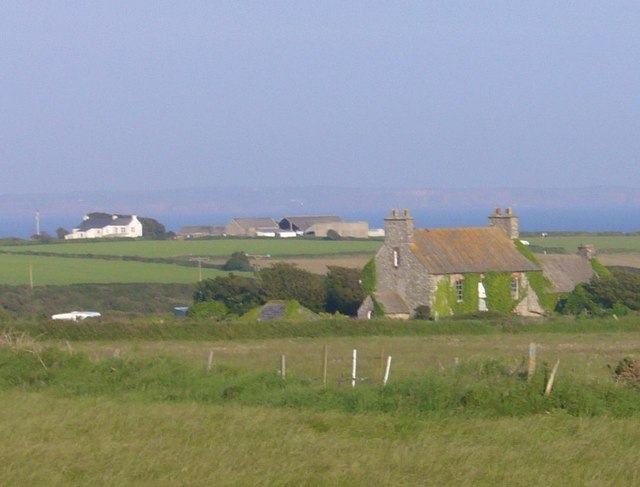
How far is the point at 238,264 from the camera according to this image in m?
83.8

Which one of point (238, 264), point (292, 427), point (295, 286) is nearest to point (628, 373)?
point (292, 427)

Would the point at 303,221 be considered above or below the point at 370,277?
below

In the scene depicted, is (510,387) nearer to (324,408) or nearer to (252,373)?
(324,408)

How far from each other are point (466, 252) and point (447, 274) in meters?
2.10

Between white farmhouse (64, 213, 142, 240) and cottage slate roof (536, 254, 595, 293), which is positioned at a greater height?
cottage slate roof (536, 254, 595, 293)

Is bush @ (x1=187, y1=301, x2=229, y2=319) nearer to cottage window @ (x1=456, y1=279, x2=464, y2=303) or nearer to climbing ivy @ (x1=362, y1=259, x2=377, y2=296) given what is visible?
climbing ivy @ (x1=362, y1=259, x2=377, y2=296)

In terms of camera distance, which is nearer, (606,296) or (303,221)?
(606,296)

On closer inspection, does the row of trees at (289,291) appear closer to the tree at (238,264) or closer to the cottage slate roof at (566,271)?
the cottage slate roof at (566,271)

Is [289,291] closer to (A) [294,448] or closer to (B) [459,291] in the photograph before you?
(B) [459,291]

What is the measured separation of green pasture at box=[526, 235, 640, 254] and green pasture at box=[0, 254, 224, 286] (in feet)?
96.3

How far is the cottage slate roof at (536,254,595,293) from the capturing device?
187 ft

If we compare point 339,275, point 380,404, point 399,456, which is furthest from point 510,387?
point 339,275

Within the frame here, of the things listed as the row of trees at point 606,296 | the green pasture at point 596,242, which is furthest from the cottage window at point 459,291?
the green pasture at point 596,242

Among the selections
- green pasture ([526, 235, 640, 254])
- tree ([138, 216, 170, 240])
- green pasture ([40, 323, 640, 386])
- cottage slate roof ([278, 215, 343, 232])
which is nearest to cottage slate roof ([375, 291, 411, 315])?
green pasture ([40, 323, 640, 386])
